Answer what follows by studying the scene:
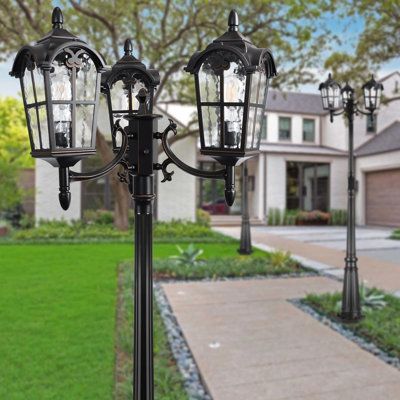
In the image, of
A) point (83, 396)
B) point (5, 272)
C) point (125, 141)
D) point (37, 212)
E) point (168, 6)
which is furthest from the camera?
point (37, 212)

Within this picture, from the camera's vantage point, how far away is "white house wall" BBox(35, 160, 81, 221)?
17.4 meters

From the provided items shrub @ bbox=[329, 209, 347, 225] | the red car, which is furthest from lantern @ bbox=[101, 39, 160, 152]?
the red car

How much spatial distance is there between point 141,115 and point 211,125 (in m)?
0.36

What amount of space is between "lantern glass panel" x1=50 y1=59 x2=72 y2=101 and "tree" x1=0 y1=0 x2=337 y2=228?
1188cm

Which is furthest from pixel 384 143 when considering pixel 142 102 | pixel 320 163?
pixel 142 102

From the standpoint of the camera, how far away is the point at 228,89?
1881 millimetres

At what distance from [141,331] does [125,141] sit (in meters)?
0.98

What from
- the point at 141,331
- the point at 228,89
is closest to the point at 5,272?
the point at 141,331

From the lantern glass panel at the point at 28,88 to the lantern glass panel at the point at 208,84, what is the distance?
783 millimetres

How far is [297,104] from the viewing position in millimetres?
27266

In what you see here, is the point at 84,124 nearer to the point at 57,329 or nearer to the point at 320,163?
the point at 57,329

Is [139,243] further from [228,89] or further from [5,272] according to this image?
[5,272]

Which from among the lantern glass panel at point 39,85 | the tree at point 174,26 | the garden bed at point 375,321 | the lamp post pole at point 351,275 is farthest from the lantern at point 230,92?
the tree at point 174,26

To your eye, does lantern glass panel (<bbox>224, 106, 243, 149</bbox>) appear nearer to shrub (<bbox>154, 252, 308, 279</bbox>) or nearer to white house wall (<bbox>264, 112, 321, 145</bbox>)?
shrub (<bbox>154, 252, 308, 279</bbox>)
